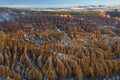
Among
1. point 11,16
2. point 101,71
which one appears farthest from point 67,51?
point 11,16

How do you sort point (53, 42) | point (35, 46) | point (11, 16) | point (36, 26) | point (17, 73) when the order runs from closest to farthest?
point (17, 73)
point (35, 46)
point (53, 42)
point (36, 26)
point (11, 16)

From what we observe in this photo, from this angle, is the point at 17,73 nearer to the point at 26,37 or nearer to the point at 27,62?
the point at 27,62

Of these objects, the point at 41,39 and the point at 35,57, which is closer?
the point at 35,57

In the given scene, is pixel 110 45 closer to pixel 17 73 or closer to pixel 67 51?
pixel 67 51

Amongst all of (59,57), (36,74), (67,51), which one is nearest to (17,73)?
(36,74)

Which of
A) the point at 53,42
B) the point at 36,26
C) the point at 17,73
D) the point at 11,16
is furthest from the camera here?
the point at 11,16

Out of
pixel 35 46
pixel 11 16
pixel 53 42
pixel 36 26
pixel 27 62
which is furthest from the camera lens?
pixel 11 16

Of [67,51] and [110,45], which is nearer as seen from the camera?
[67,51]

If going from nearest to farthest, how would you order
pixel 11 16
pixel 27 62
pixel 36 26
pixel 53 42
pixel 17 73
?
pixel 17 73, pixel 27 62, pixel 53 42, pixel 36 26, pixel 11 16

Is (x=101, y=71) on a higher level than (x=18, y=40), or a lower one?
lower
